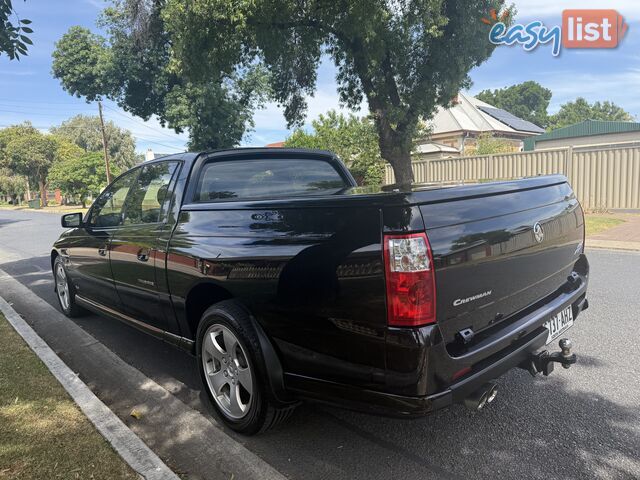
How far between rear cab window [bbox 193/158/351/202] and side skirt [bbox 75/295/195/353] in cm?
104

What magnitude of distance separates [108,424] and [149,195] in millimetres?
1810

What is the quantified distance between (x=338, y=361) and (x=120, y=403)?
2054 mm

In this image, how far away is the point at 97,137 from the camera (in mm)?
72125

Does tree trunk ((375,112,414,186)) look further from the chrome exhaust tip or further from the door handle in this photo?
the chrome exhaust tip

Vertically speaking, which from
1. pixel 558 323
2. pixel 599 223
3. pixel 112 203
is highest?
pixel 112 203

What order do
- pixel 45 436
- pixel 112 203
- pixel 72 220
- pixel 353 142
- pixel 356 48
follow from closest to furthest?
pixel 45 436 → pixel 112 203 → pixel 72 220 → pixel 356 48 → pixel 353 142

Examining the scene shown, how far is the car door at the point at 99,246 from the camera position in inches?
174

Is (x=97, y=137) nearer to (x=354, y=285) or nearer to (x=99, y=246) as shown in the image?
(x=99, y=246)

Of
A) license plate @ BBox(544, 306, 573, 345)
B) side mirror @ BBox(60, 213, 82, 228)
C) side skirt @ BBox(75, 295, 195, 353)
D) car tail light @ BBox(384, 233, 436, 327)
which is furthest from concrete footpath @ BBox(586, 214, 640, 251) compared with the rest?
side mirror @ BBox(60, 213, 82, 228)

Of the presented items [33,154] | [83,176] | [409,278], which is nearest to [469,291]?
[409,278]

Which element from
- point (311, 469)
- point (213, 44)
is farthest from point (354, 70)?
point (311, 469)

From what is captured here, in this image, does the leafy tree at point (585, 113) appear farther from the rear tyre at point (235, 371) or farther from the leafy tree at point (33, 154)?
the rear tyre at point (235, 371)

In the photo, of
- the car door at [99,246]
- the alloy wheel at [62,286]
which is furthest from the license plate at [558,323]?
the alloy wheel at [62,286]

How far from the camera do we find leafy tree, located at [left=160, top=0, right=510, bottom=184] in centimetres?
1158
